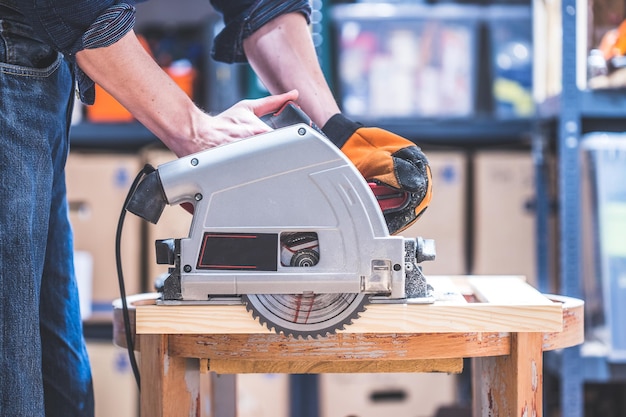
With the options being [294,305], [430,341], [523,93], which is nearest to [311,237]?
[294,305]

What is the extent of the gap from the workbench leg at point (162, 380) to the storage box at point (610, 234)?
116 cm

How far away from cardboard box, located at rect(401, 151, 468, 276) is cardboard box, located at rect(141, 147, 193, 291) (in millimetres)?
656

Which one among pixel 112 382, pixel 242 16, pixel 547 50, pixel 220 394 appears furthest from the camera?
pixel 112 382

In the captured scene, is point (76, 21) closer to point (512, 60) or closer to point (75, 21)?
point (75, 21)

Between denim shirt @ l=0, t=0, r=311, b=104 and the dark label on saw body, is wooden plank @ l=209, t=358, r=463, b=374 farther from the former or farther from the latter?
denim shirt @ l=0, t=0, r=311, b=104

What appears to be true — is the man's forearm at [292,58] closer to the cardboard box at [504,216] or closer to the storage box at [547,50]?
the storage box at [547,50]

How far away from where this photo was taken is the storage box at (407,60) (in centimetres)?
243

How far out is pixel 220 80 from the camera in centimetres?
243

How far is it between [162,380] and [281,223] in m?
0.25

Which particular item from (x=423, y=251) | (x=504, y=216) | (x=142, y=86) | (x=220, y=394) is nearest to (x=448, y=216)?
(x=504, y=216)

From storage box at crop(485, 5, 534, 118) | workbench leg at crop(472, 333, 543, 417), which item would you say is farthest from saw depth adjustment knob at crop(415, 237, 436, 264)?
storage box at crop(485, 5, 534, 118)

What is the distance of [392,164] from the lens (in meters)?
0.90

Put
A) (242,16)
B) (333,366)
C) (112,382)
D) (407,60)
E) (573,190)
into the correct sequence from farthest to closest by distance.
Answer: (407,60) < (112,382) < (573,190) < (242,16) < (333,366)

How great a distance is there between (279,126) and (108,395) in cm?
158
